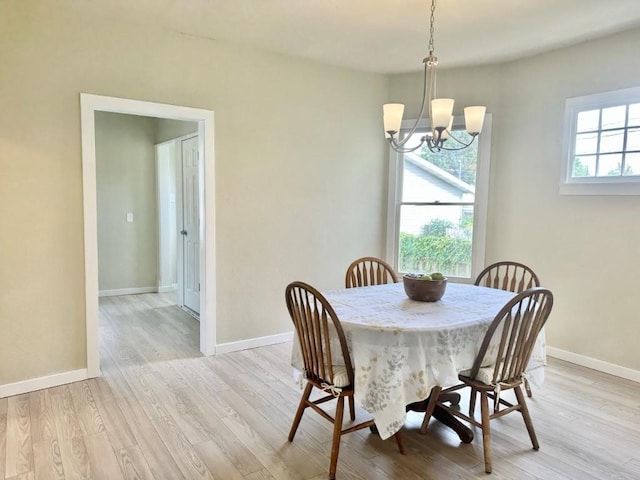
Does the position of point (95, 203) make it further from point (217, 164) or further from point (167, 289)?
point (167, 289)

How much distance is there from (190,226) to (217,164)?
162 cm

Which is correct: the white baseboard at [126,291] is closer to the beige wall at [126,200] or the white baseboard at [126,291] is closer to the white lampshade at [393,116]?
the beige wall at [126,200]

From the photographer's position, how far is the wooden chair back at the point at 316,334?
6.85ft

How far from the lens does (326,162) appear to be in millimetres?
4324

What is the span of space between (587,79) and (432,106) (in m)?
2.01

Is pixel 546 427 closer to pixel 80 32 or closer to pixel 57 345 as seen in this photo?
pixel 57 345

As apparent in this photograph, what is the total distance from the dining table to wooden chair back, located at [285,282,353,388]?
6 cm

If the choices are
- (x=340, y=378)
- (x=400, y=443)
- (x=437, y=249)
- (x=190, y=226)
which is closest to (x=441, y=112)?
(x=340, y=378)

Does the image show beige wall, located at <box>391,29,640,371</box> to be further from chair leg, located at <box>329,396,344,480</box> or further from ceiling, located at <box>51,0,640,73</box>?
chair leg, located at <box>329,396,344,480</box>

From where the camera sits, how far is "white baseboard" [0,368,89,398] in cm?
299

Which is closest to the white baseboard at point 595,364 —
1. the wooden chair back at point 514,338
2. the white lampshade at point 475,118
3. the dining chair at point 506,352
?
the dining chair at point 506,352

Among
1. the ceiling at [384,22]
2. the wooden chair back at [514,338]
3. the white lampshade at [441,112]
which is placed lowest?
the wooden chair back at [514,338]

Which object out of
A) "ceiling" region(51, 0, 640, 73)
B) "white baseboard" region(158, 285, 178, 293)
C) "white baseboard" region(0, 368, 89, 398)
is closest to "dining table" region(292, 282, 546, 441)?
"ceiling" region(51, 0, 640, 73)

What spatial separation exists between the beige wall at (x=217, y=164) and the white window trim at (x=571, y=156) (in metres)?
1.73
